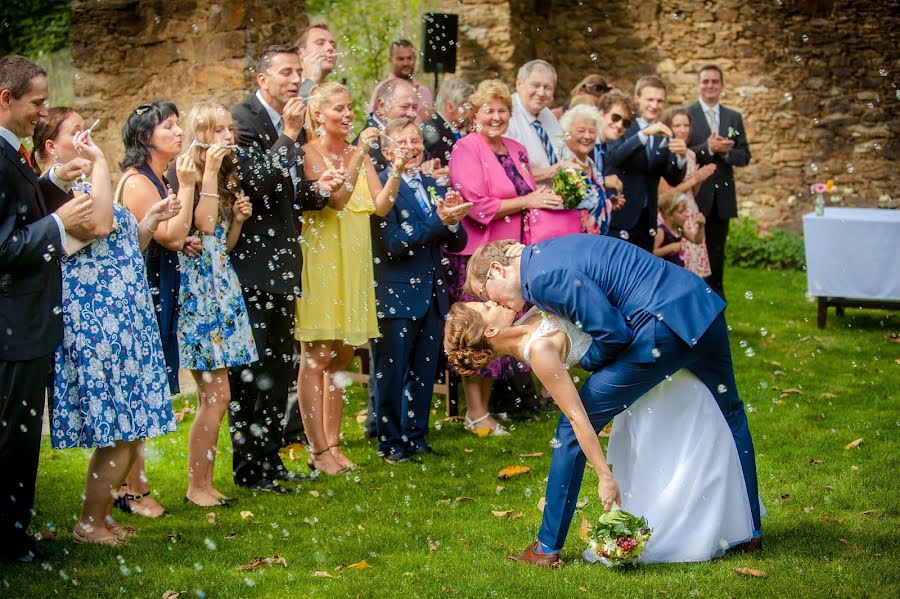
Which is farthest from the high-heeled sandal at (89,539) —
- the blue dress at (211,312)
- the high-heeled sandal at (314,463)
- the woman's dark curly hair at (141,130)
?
the woman's dark curly hair at (141,130)

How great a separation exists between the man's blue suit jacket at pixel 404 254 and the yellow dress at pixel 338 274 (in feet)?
0.28

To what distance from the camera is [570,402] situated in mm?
4418

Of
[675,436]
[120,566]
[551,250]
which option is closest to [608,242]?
[551,250]

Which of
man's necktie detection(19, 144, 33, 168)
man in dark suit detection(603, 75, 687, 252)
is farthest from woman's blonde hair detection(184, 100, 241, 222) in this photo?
man in dark suit detection(603, 75, 687, 252)

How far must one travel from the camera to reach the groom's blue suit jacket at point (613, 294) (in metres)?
4.39

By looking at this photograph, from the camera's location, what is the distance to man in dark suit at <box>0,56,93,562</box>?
4.68m

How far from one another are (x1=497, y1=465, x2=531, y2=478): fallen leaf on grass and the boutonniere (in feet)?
5.57

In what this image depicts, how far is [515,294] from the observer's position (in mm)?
4586

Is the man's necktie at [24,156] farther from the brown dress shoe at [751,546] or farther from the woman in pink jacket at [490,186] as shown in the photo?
the brown dress shoe at [751,546]

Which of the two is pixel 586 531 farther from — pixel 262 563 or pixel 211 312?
pixel 211 312

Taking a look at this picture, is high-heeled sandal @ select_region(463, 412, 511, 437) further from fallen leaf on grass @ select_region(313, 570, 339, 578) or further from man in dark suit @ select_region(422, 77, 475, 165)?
fallen leaf on grass @ select_region(313, 570, 339, 578)

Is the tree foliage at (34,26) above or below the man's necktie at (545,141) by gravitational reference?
above

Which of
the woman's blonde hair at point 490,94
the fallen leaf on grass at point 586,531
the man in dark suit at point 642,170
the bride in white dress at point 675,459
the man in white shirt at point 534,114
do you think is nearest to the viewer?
the bride in white dress at point 675,459

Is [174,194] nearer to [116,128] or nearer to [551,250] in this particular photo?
[551,250]
